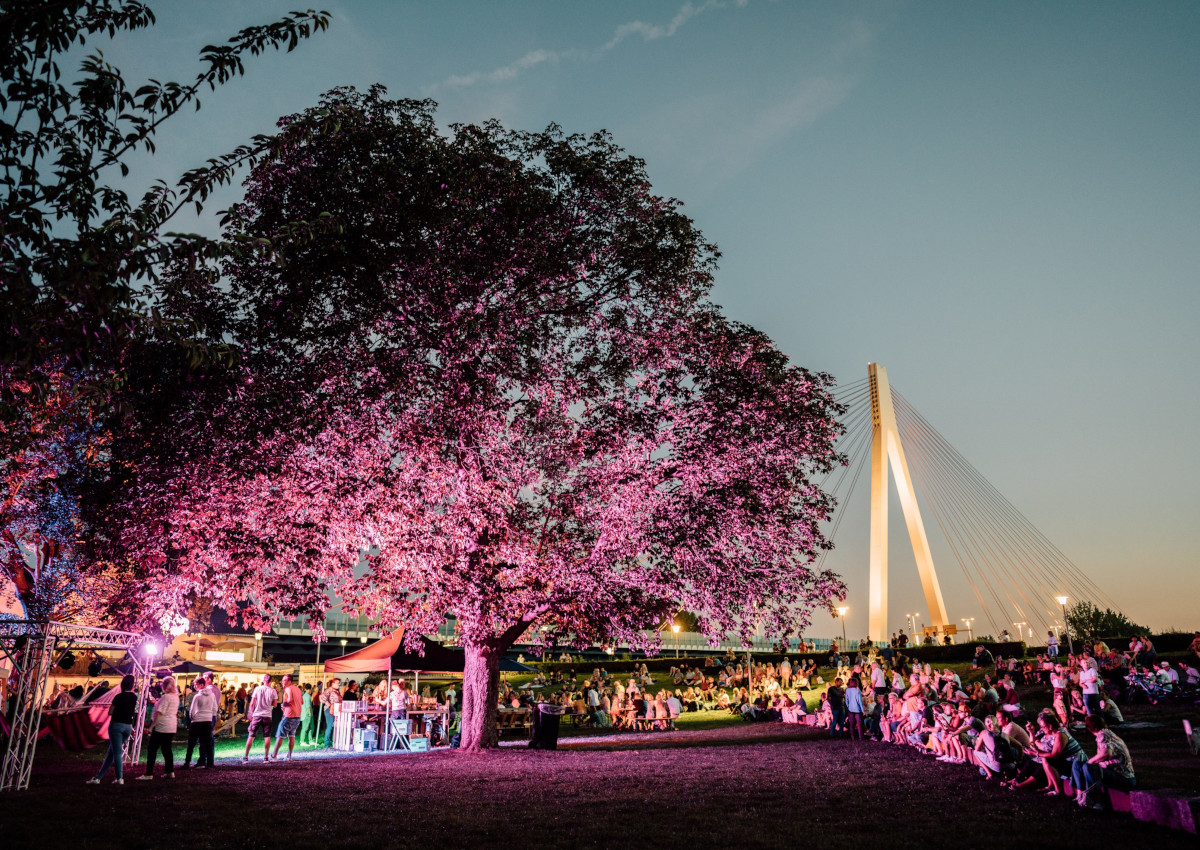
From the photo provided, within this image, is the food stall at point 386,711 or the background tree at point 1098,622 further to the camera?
the background tree at point 1098,622

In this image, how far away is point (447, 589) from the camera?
1677 cm

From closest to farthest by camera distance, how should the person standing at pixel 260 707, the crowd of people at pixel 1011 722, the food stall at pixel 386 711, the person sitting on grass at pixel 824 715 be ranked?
the crowd of people at pixel 1011 722, the person standing at pixel 260 707, the person sitting on grass at pixel 824 715, the food stall at pixel 386 711

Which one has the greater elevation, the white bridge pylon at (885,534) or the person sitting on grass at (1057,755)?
the white bridge pylon at (885,534)

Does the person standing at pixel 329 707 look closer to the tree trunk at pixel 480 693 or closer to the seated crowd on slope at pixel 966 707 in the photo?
the tree trunk at pixel 480 693

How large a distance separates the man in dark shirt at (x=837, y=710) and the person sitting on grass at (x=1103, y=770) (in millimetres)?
→ 10618

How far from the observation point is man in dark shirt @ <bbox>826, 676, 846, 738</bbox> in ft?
63.6

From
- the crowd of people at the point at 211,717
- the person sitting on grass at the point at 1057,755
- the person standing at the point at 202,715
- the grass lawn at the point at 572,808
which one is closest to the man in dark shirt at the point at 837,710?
the grass lawn at the point at 572,808

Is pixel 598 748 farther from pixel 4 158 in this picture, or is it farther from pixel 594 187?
pixel 4 158

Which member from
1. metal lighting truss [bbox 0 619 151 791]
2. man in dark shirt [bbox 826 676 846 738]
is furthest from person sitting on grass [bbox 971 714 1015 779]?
metal lighting truss [bbox 0 619 151 791]

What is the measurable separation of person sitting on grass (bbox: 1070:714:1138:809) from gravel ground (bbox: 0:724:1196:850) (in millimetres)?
256

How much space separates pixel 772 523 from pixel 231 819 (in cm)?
1255

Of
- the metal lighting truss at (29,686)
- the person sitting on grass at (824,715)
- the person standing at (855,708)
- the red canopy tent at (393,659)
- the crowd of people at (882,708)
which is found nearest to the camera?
the crowd of people at (882,708)

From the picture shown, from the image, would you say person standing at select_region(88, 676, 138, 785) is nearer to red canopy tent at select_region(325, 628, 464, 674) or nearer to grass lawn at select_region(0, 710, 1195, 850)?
grass lawn at select_region(0, 710, 1195, 850)

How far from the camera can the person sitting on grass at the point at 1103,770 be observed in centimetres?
856
